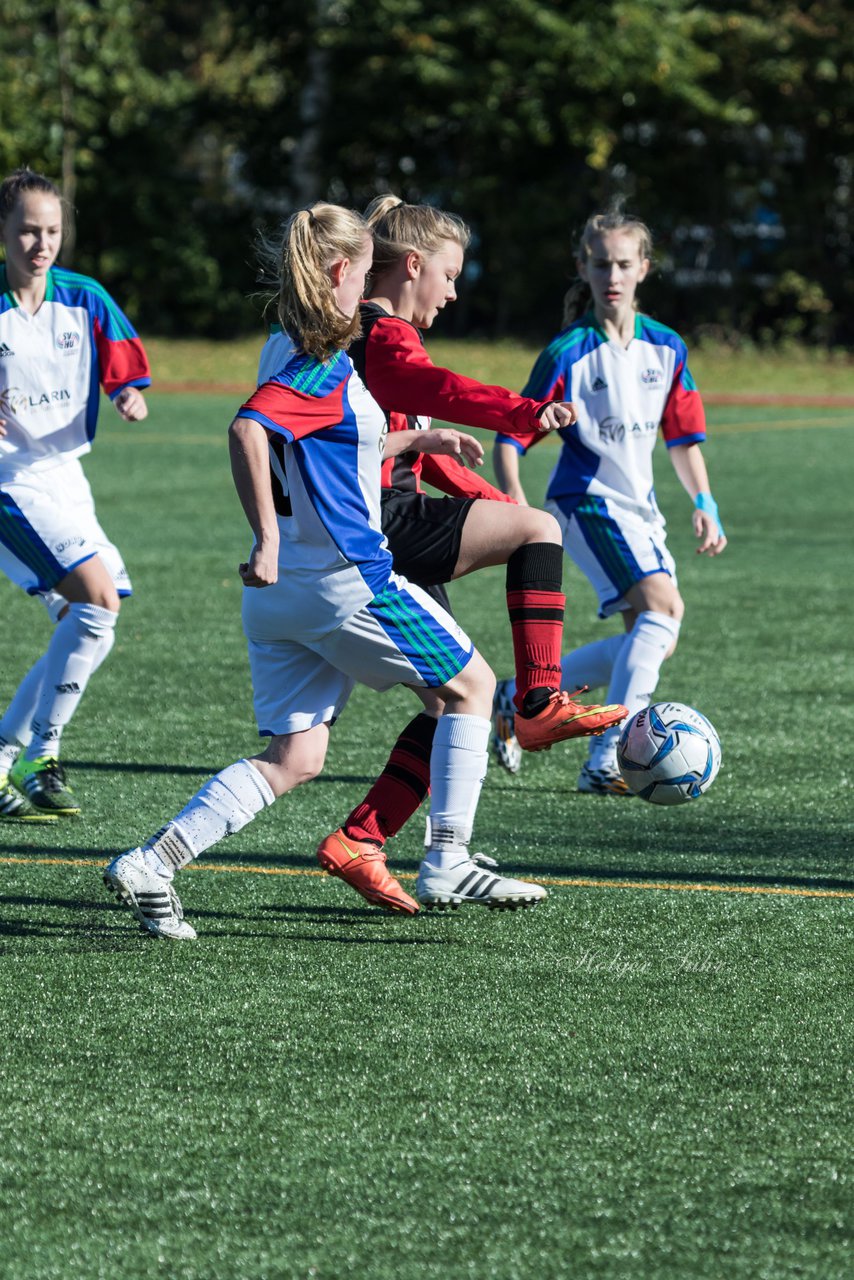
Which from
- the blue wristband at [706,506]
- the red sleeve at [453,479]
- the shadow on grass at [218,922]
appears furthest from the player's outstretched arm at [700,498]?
the shadow on grass at [218,922]

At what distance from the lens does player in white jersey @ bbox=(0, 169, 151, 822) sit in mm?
5648

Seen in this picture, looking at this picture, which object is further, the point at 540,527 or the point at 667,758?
the point at 667,758

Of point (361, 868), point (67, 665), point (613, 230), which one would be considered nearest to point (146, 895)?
point (361, 868)

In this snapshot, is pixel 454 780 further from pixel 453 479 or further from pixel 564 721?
pixel 453 479

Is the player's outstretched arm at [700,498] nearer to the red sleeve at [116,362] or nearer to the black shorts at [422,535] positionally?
the black shorts at [422,535]

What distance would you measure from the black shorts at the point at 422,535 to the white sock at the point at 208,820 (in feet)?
2.12

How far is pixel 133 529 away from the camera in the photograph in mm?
13289

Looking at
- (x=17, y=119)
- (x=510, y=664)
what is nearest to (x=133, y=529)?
(x=510, y=664)

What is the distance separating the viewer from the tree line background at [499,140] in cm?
3266

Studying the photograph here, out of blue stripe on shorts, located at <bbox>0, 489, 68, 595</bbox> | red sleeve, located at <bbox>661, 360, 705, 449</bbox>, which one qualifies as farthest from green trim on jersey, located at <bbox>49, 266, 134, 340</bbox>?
red sleeve, located at <bbox>661, 360, 705, 449</bbox>

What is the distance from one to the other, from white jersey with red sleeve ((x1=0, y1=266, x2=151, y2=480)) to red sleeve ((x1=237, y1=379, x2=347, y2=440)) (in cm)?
197

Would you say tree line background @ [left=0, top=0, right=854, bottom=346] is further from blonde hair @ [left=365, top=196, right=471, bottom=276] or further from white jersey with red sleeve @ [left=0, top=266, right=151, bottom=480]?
blonde hair @ [left=365, top=196, right=471, bottom=276]

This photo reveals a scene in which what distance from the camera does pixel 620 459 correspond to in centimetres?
625

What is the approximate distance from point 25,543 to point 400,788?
1772mm
